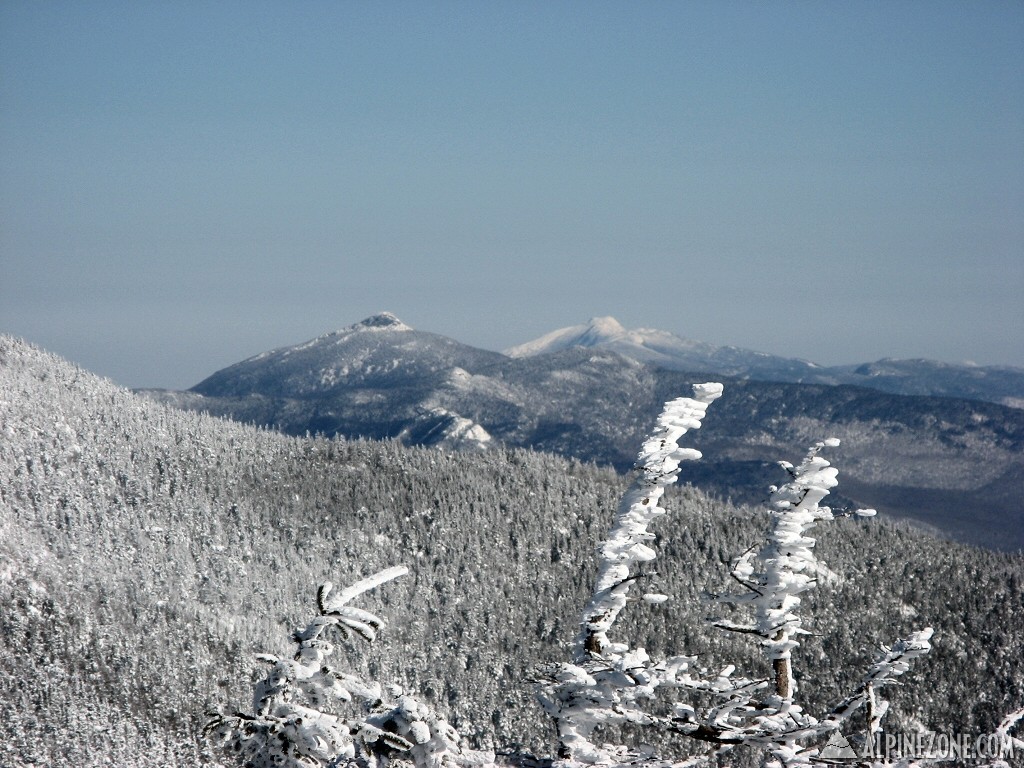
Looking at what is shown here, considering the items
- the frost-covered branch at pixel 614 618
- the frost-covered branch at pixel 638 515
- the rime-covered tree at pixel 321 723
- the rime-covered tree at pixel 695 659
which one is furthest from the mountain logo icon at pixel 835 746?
the rime-covered tree at pixel 321 723

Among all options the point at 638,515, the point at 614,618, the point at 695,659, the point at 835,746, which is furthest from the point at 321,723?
the point at 835,746

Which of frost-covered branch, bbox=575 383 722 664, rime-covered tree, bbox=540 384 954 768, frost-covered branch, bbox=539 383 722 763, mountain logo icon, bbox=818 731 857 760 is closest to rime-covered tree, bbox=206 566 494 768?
frost-covered branch, bbox=539 383 722 763

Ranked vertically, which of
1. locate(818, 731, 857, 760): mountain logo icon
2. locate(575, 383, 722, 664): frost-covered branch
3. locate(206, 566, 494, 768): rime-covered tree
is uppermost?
locate(575, 383, 722, 664): frost-covered branch

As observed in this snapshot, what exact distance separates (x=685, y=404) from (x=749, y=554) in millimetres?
3993

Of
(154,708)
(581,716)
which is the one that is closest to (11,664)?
(154,708)

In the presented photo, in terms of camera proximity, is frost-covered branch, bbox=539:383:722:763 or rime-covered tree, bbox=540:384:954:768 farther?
frost-covered branch, bbox=539:383:722:763

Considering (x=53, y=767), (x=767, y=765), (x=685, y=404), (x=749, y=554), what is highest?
(x=685, y=404)

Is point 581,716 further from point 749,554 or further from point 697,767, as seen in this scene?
point 749,554

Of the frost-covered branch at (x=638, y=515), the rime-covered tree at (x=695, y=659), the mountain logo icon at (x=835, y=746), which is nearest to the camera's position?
the rime-covered tree at (x=695, y=659)

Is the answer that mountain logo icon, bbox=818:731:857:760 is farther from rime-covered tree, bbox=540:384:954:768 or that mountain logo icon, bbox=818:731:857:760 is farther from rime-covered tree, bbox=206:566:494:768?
rime-covered tree, bbox=206:566:494:768

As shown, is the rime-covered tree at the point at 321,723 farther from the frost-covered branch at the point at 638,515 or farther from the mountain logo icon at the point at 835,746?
the mountain logo icon at the point at 835,746

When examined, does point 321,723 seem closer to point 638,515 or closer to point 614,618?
point 614,618

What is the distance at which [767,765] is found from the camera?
21.9 metres

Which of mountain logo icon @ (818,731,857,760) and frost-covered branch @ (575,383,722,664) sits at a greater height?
frost-covered branch @ (575,383,722,664)
